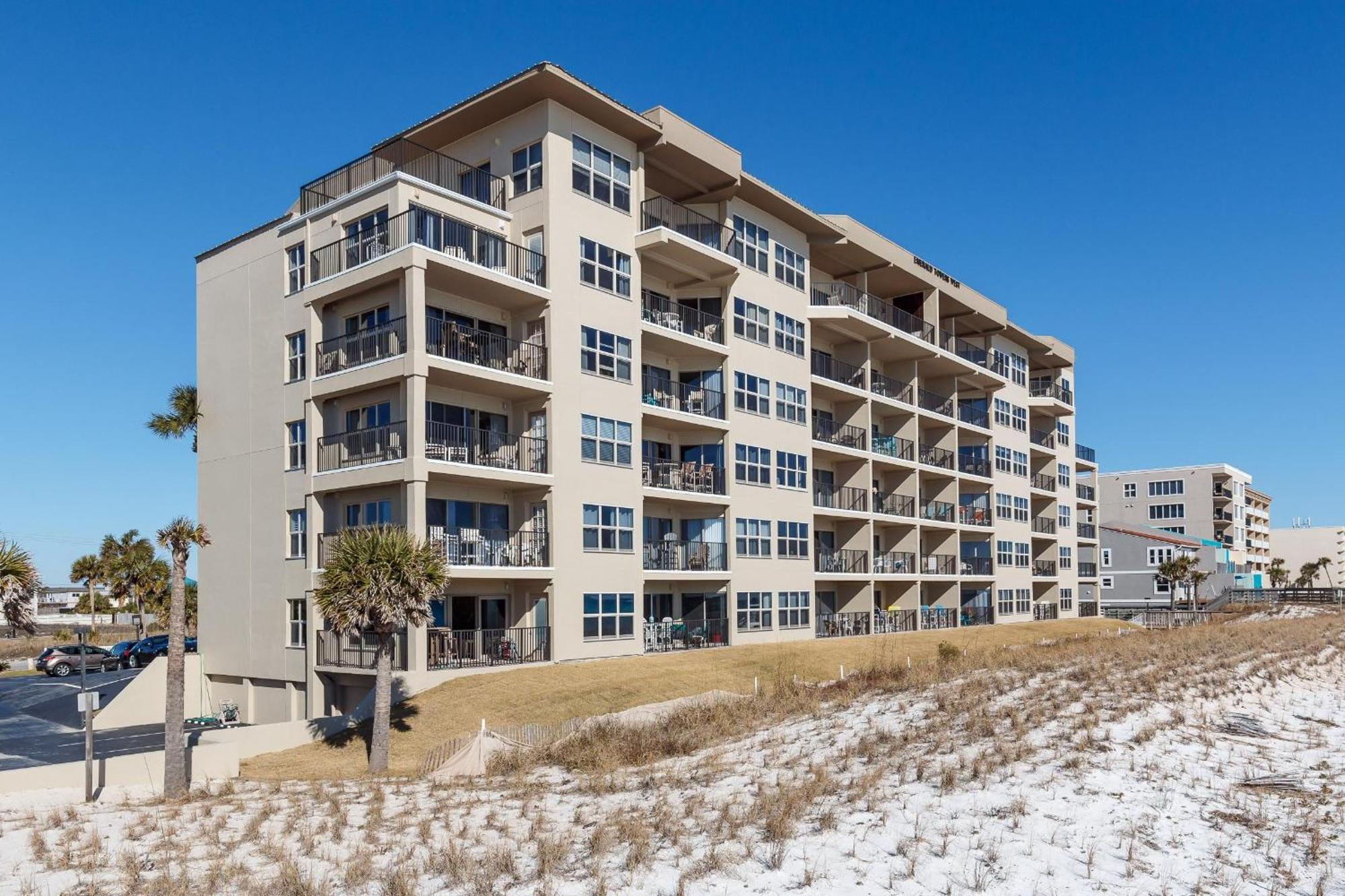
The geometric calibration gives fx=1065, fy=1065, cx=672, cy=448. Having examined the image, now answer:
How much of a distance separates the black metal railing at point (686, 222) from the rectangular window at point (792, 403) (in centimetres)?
697

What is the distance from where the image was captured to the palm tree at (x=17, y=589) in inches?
886

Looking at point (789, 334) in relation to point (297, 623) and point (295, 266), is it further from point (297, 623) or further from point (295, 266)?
point (297, 623)

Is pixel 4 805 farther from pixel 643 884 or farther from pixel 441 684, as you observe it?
pixel 643 884

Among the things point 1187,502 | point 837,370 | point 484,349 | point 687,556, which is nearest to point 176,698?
point 484,349

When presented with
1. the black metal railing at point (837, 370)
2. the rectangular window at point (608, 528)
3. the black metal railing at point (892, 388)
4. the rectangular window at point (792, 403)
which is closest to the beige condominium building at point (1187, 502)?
the black metal railing at point (892, 388)

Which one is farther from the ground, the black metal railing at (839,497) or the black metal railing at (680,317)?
the black metal railing at (680,317)

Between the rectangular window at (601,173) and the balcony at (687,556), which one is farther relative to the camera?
the balcony at (687,556)

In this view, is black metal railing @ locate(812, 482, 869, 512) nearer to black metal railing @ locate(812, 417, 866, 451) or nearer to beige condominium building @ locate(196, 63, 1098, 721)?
beige condominium building @ locate(196, 63, 1098, 721)

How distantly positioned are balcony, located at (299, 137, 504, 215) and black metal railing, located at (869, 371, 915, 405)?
2602 cm

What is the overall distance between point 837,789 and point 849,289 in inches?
1472

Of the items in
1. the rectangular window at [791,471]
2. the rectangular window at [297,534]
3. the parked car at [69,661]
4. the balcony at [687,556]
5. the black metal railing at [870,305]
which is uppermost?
the black metal railing at [870,305]

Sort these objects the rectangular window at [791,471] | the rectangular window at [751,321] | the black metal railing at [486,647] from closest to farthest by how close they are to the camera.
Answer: the black metal railing at [486,647] → the rectangular window at [751,321] → the rectangular window at [791,471]

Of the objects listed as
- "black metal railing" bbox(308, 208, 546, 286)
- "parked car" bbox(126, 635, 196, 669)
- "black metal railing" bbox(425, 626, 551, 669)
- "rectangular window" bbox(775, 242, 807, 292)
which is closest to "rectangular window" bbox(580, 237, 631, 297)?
"black metal railing" bbox(308, 208, 546, 286)

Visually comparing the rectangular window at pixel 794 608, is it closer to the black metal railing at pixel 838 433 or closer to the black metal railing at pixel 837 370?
the black metal railing at pixel 838 433
